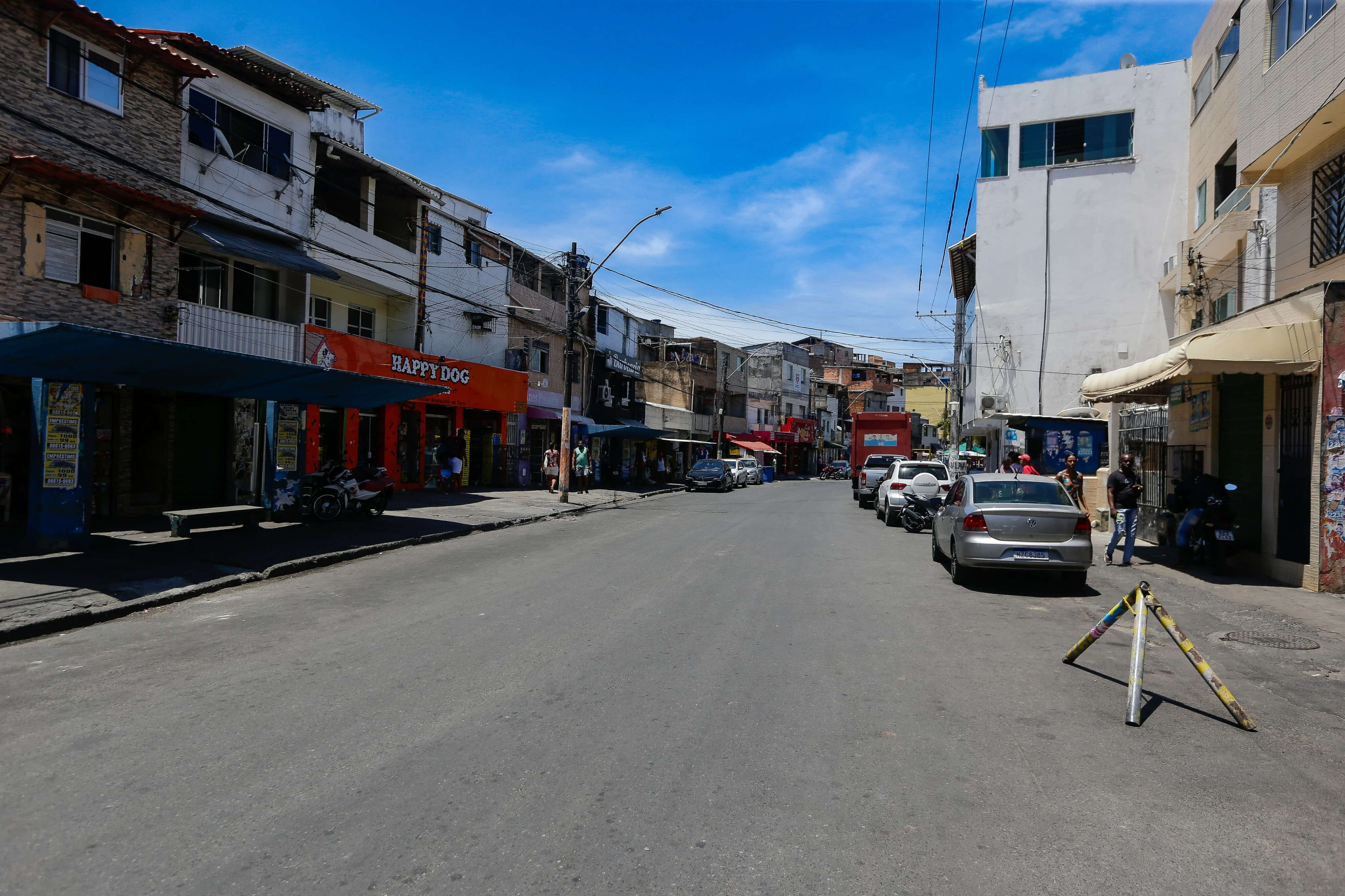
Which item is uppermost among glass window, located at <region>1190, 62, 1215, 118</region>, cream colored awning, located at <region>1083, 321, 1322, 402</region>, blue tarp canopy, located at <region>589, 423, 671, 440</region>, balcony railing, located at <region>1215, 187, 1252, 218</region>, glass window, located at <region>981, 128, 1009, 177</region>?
glass window, located at <region>981, 128, 1009, 177</region>

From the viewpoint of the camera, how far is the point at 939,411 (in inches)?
3863

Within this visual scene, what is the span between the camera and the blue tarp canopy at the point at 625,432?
36.1 m

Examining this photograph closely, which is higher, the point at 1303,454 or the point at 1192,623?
the point at 1303,454

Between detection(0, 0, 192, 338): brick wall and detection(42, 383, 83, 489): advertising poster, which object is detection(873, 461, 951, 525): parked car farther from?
detection(0, 0, 192, 338): brick wall

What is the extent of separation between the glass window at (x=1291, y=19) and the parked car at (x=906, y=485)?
10.5 metres

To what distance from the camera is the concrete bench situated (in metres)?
13.4

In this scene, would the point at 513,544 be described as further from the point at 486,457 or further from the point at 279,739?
the point at 486,457

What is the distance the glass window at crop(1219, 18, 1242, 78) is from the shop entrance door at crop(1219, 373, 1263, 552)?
27.8ft

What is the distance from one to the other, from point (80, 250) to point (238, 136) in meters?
5.86

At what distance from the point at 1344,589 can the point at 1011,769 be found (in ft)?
31.5

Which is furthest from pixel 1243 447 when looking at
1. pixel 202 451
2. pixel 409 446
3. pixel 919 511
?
pixel 409 446

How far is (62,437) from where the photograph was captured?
11.3 metres

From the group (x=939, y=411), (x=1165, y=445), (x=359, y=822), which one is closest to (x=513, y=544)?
(x=359, y=822)

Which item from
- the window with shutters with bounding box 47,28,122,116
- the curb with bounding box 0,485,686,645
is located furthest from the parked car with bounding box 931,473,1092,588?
the window with shutters with bounding box 47,28,122,116
